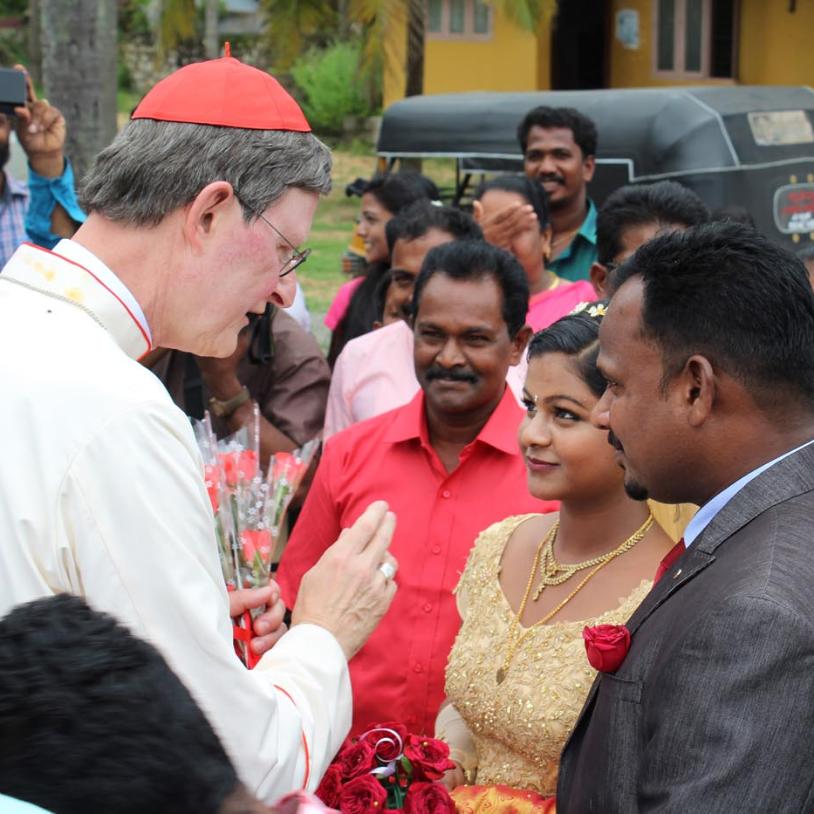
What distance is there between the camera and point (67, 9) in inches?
348

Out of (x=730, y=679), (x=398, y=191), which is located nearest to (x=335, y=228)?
(x=398, y=191)

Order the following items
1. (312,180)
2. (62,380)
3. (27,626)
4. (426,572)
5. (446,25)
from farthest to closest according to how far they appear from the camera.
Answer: (446,25) < (426,572) < (312,180) < (62,380) < (27,626)

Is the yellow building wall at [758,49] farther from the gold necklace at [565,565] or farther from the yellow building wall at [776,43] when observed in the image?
the gold necklace at [565,565]

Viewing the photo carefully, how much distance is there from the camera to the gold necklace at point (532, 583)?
11.2ft

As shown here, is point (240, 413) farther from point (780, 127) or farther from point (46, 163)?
point (780, 127)

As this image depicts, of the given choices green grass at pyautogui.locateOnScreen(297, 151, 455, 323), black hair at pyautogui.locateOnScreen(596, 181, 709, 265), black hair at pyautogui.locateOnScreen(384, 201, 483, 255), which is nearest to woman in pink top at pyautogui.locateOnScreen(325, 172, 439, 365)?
black hair at pyautogui.locateOnScreen(384, 201, 483, 255)

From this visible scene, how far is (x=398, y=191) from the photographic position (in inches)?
310

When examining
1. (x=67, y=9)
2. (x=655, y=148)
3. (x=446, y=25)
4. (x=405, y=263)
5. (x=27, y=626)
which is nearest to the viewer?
(x=27, y=626)

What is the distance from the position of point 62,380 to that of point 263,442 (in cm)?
274

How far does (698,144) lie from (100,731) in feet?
34.2

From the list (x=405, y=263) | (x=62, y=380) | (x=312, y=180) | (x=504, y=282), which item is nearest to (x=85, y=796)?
(x=62, y=380)

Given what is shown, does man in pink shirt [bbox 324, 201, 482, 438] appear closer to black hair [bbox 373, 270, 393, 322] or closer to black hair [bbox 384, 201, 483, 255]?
black hair [bbox 384, 201, 483, 255]

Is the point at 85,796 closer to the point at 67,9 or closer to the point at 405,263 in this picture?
the point at 405,263

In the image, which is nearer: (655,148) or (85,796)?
(85,796)
